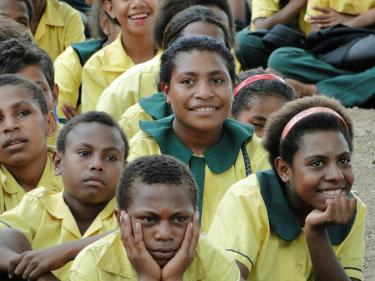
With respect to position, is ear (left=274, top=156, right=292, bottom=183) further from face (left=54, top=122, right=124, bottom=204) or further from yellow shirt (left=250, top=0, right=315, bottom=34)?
yellow shirt (left=250, top=0, right=315, bottom=34)

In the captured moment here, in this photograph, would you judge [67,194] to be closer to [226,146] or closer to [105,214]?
[105,214]

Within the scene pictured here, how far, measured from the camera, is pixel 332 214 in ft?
12.4

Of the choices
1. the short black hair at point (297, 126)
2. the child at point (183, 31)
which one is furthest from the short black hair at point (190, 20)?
the short black hair at point (297, 126)

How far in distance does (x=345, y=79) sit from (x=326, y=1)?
0.56m

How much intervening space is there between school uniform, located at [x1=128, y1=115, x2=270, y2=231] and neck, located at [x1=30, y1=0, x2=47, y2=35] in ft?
8.43

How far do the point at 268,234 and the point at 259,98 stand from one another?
3.76ft

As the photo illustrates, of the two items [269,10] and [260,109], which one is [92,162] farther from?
[269,10]

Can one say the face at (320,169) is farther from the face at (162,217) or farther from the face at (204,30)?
the face at (204,30)

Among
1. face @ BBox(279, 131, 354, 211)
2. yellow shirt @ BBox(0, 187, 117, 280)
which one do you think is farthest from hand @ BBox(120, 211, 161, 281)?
face @ BBox(279, 131, 354, 211)

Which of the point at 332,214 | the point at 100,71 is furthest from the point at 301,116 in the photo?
the point at 100,71

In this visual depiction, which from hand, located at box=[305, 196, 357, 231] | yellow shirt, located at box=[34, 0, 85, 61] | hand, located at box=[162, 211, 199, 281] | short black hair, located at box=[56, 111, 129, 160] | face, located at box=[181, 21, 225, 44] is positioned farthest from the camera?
yellow shirt, located at box=[34, 0, 85, 61]

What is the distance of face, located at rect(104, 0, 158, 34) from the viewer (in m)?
6.09

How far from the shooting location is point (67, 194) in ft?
13.7

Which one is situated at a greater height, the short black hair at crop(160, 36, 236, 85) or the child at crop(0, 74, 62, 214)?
the short black hair at crop(160, 36, 236, 85)
